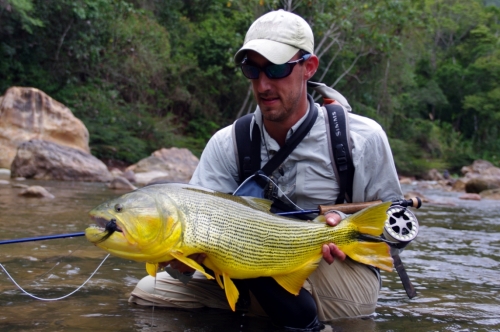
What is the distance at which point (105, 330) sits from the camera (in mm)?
Answer: 3184

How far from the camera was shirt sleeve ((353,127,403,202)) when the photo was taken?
138 inches

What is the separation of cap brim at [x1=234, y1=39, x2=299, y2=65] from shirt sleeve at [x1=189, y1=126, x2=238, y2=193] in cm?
56

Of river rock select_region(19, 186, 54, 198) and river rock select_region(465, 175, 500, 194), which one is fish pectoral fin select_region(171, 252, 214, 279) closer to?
river rock select_region(19, 186, 54, 198)

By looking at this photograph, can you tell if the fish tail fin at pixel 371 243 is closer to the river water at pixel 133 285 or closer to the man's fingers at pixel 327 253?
the man's fingers at pixel 327 253

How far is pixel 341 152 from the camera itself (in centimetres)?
352

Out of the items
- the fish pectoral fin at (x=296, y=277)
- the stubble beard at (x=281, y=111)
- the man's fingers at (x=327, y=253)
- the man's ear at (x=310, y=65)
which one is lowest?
the fish pectoral fin at (x=296, y=277)

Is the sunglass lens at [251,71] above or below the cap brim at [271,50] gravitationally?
below

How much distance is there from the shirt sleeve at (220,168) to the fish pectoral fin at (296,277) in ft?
2.81

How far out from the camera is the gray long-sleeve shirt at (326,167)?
3533mm

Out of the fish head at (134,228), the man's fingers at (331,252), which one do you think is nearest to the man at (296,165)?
the man's fingers at (331,252)

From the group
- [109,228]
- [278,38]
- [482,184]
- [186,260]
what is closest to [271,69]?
[278,38]

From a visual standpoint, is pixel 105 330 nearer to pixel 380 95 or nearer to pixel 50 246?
pixel 50 246

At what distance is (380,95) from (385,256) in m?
30.1

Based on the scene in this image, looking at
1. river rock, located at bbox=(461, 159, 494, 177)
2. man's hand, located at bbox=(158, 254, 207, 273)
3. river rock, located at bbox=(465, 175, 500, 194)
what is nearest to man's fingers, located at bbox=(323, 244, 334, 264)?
man's hand, located at bbox=(158, 254, 207, 273)
